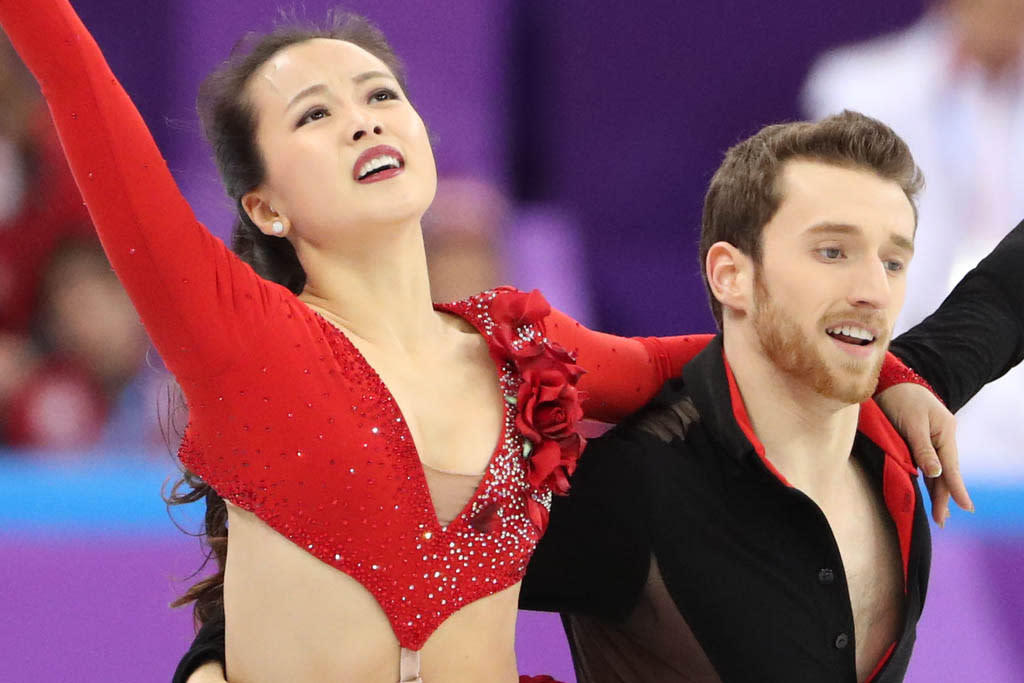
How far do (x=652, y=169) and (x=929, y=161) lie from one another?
905 mm

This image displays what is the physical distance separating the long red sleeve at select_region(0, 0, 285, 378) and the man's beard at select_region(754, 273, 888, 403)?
33.7 inches

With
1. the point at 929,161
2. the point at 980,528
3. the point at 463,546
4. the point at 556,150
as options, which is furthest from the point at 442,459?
the point at 929,161

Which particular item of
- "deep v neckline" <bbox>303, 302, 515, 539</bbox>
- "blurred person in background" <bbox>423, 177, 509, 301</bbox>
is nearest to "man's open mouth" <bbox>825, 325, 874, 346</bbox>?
"deep v neckline" <bbox>303, 302, 515, 539</bbox>

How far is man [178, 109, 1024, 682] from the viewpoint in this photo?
1858mm

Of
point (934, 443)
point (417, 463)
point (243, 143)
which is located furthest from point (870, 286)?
point (243, 143)

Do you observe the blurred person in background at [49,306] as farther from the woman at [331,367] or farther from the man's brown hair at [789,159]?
the man's brown hair at [789,159]

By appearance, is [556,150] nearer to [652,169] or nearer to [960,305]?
[652,169]

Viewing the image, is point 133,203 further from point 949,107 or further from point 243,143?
point 949,107

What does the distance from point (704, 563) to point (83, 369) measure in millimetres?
2190

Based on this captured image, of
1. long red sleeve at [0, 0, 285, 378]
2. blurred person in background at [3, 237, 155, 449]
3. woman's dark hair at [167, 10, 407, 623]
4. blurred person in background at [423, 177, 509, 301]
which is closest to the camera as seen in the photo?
long red sleeve at [0, 0, 285, 378]

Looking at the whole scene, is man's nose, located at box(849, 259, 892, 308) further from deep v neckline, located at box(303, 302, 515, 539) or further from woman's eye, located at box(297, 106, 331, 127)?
woman's eye, located at box(297, 106, 331, 127)

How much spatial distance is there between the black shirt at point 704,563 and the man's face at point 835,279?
143mm

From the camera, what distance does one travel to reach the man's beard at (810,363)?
73.7 inches

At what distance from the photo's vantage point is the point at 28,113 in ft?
11.6
